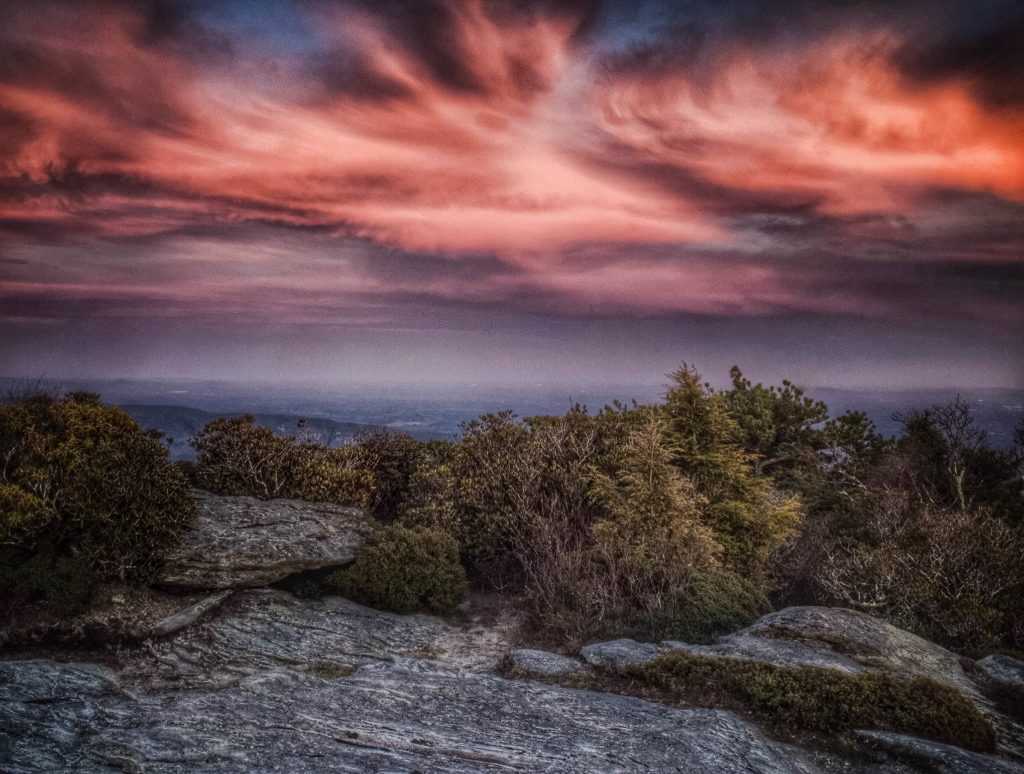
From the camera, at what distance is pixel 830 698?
8.41 m

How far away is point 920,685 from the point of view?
8.64m

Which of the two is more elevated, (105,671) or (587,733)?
(587,733)

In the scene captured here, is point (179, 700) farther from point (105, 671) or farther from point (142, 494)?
point (142, 494)

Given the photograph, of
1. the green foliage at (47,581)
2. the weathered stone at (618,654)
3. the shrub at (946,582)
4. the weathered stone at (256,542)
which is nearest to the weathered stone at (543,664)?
the weathered stone at (618,654)

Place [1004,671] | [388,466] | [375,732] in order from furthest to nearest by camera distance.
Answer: [388,466] < [1004,671] < [375,732]

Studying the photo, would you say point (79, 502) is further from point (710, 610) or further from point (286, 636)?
point (710, 610)

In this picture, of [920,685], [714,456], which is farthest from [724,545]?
[920,685]

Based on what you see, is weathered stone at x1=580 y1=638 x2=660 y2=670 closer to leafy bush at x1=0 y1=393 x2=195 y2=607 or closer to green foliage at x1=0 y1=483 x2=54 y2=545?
leafy bush at x1=0 y1=393 x2=195 y2=607

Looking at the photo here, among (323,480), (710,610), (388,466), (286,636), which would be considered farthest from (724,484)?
(286,636)

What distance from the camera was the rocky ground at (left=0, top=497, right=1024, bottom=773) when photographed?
6.14 metres

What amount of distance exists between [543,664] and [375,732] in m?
4.42

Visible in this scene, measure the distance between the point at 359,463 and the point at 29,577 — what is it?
10.0m

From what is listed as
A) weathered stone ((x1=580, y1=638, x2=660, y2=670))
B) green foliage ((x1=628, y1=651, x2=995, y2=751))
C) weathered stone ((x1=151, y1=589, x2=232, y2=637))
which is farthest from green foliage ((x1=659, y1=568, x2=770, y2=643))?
weathered stone ((x1=151, y1=589, x2=232, y2=637))

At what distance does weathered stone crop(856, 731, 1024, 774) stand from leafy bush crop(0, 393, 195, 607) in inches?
531
